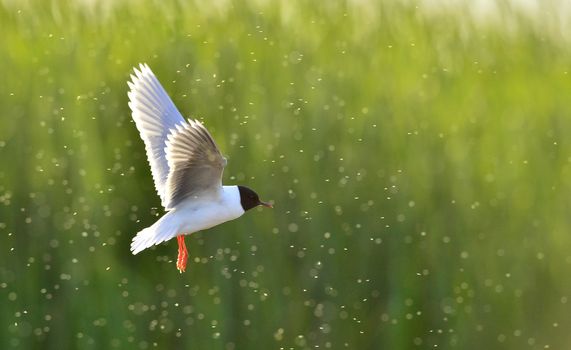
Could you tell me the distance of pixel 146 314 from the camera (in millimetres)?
3938

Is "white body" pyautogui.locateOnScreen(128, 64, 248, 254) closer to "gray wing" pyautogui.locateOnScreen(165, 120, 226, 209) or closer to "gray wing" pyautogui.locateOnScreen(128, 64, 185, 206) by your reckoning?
"gray wing" pyautogui.locateOnScreen(165, 120, 226, 209)

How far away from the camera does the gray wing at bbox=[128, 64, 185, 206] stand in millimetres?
3561

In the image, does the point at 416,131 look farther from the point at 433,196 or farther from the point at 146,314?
the point at 146,314

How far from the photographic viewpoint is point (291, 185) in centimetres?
410

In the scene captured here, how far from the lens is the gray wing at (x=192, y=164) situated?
303cm

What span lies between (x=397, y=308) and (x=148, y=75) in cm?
112

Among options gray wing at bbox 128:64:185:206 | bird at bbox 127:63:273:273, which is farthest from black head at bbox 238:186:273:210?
gray wing at bbox 128:64:185:206

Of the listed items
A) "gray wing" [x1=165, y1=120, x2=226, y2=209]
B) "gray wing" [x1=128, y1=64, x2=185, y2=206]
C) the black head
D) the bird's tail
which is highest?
"gray wing" [x1=128, y1=64, x2=185, y2=206]

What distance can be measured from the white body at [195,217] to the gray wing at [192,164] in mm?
29

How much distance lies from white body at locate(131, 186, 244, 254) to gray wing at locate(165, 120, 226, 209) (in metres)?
0.03

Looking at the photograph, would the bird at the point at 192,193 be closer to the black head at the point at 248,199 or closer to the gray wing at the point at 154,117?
the black head at the point at 248,199

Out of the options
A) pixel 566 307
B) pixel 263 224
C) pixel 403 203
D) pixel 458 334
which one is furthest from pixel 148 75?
pixel 566 307

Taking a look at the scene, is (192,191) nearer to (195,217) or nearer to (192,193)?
(192,193)

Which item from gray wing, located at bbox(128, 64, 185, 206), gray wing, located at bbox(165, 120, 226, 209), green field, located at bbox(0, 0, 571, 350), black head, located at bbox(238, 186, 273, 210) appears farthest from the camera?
green field, located at bbox(0, 0, 571, 350)
